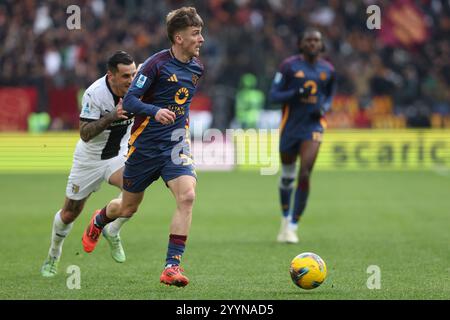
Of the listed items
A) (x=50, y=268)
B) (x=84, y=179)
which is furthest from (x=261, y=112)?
(x=50, y=268)

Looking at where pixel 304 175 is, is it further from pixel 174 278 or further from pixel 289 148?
pixel 174 278

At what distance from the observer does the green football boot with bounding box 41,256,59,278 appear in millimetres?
8688

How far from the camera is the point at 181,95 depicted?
7859 millimetres

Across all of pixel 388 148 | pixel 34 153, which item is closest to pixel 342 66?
pixel 388 148

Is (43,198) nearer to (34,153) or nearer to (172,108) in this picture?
(34,153)

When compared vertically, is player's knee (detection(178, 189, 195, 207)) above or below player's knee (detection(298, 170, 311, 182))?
above

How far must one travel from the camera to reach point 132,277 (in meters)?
8.42

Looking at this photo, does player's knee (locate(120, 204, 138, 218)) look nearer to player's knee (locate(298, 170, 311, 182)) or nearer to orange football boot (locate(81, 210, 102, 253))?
orange football boot (locate(81, 210, 102, 253))

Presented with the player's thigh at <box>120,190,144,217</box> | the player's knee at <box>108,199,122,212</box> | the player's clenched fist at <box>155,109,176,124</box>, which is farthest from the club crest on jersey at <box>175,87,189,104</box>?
the player's knee at <box>108,199,122,212</box>

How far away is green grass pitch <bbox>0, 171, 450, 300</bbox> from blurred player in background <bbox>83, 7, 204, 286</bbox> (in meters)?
0.77

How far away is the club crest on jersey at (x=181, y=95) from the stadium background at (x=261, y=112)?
3182 millimetres

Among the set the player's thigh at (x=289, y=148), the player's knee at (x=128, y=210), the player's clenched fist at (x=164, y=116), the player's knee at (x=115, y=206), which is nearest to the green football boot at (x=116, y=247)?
the player's knee at (x=115, y=206)

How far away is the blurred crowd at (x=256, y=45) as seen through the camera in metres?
24.3

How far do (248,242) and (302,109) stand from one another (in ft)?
6.01
